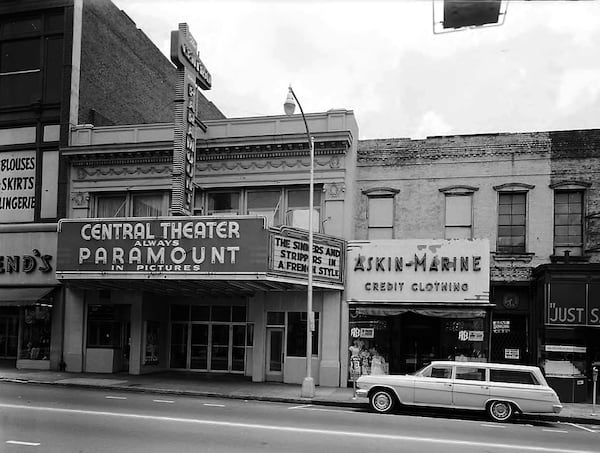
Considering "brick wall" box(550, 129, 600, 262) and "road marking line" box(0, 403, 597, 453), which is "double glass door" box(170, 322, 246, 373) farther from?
"brick wall" box(550, 129, 600, 262)

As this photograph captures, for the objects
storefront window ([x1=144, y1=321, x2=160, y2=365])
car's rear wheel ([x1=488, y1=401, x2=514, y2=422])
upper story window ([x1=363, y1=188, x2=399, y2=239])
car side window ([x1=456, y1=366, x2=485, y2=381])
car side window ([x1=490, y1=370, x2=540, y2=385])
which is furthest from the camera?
storefront window ([x1=144, y1=321, x2=160, y2=365])

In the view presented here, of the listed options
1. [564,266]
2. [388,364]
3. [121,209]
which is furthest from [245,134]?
[564,266]

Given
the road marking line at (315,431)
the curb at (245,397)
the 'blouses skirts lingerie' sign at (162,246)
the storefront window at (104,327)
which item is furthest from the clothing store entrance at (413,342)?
the storefront window at (104,327)

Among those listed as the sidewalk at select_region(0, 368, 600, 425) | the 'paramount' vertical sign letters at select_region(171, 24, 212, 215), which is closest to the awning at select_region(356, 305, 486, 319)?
the sidewalk at select_region(0, 368, 600, 425)

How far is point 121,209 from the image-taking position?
2809 centimetres

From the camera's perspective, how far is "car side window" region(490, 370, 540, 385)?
57.9ft

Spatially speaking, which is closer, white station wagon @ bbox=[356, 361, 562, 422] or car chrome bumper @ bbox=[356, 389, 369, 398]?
white station wagon @ bbox=[356, 361, 562, 422]

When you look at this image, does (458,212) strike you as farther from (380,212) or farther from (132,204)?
(132,204)

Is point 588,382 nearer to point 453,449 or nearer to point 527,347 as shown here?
point 527,347

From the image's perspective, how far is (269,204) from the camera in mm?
26484

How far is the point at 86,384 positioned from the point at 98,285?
4.38m

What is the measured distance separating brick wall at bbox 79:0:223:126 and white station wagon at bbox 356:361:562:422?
60.3 ft

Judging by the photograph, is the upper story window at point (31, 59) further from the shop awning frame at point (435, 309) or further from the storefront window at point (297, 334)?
the shop awning frame at point (435, 309)

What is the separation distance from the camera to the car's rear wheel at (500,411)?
1755 cm
